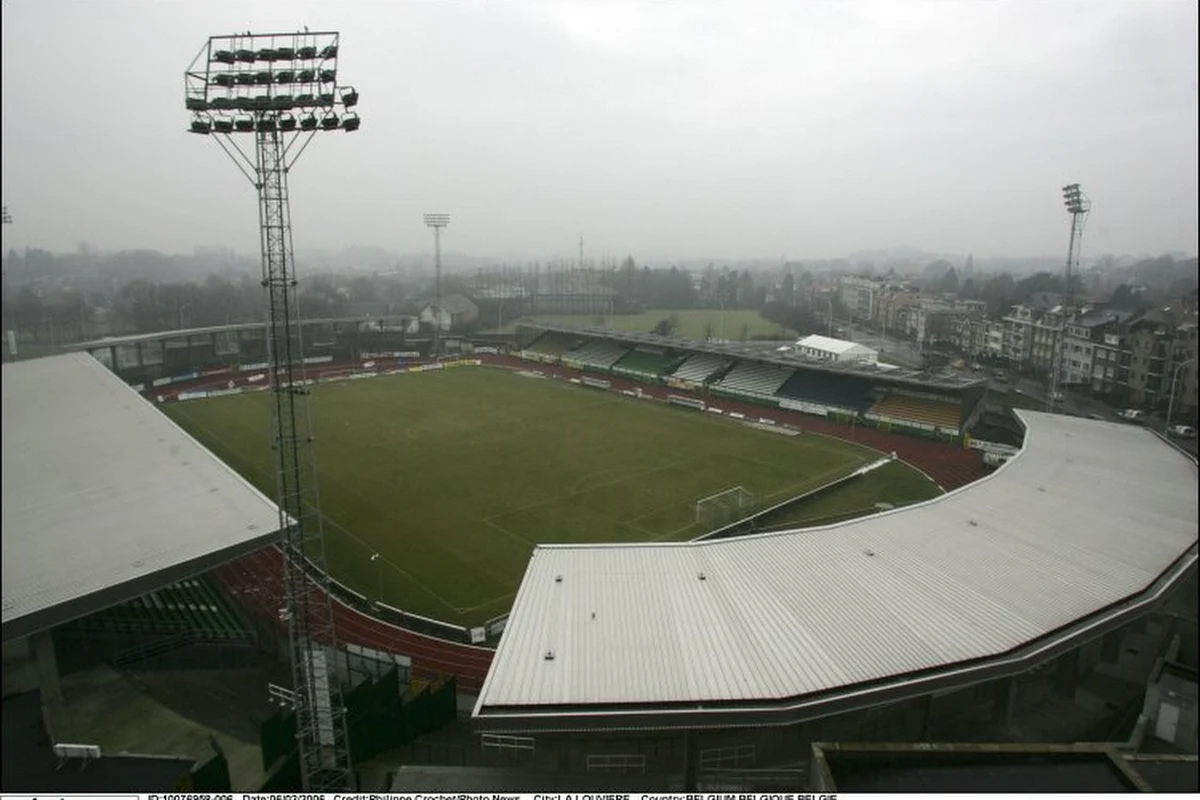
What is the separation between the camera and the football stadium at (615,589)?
780 centimetres

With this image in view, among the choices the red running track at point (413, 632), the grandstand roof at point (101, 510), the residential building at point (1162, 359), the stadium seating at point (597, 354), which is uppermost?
the residential building at point (1162, 359)

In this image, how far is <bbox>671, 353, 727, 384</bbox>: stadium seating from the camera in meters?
32.5

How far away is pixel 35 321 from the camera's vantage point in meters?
12.6

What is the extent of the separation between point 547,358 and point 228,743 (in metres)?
31.4

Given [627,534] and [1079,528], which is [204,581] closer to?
[627,534]

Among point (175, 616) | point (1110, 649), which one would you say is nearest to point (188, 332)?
point (175, 616)

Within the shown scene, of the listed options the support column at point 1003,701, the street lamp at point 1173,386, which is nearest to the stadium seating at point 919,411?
the street lamp at point 1173,386

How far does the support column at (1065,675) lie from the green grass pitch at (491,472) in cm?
713

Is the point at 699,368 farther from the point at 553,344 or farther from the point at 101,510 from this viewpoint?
the point at 101,510

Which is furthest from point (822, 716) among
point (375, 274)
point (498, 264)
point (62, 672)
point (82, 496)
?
point (498, 264)

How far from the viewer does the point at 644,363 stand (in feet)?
117

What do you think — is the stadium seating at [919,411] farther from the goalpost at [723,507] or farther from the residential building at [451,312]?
the residential building at [451,312]

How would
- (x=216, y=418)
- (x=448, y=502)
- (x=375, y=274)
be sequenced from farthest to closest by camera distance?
Result: (x=375, y=274) < (x=216, y=418) < (x=448, y=502)

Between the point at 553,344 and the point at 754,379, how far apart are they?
14709mm
